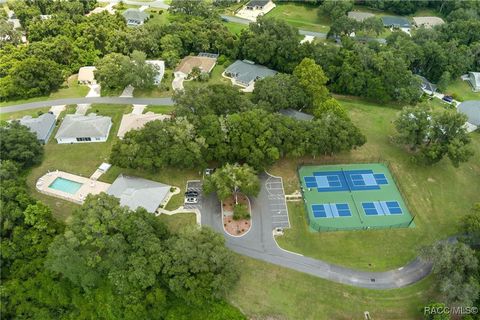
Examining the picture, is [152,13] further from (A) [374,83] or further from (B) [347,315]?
(B) [347,315]

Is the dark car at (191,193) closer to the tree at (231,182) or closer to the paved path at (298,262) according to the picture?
the paved path at (298,262)

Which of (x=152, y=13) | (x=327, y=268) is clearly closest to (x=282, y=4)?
(x=152, y=13)

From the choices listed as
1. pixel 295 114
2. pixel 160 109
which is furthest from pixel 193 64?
pixel 295 114

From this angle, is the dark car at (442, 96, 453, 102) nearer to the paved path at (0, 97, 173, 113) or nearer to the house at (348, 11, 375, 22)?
Result: the house at (348, 11, 375, 22)

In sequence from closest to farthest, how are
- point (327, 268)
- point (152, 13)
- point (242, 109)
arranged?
point (327, 268), point (242, 109), point (152, 13)

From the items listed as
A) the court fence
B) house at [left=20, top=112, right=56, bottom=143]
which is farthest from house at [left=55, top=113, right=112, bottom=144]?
the court fence

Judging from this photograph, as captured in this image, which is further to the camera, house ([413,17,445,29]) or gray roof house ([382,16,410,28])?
gray roof house ([382,16,410,28])
